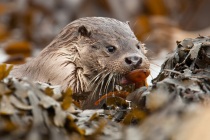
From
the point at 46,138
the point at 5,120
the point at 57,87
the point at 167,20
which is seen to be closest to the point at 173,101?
A: the point at 46,138

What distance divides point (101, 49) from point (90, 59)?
0.32ft

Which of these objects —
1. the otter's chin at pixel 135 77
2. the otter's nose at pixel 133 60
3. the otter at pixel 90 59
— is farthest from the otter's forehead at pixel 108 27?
the otter's chin at pixel 135 77

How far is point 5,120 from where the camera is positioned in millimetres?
3039

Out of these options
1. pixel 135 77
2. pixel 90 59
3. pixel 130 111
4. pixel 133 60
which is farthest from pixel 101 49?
pixel 130 111

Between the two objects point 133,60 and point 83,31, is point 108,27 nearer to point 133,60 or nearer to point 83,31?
point 83,31

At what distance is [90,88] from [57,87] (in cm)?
113

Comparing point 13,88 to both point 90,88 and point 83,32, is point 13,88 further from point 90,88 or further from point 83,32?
point 83,32

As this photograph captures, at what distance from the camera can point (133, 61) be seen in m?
4.57

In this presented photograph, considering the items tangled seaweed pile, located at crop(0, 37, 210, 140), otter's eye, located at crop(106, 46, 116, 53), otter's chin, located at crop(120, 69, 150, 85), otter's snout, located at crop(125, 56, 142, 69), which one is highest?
otter's eye, located at crop(106, 46, 116, 53)

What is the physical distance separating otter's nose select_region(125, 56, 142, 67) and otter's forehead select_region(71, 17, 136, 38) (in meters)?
0.35

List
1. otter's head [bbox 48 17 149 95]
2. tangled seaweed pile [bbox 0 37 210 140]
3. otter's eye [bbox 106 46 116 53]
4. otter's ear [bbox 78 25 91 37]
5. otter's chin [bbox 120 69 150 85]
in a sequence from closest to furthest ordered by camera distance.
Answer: tangled seaweed pile [bbox 0 37 210 140] < otter's chin [bbox 120 69 150 85] < otter's head [bbox 48 17 149 95] < otter's eye [bbox 106 46 116 53] < otter's ear [bbox 78 25 91 37]

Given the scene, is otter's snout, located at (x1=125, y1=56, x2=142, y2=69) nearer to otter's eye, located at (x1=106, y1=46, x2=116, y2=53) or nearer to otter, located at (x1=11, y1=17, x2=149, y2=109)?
otter, located at (x1=11, y1=17, x2=149, y2=109)

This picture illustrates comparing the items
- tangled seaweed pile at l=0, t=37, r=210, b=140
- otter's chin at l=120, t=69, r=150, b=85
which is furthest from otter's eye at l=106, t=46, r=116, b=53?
tangled seaweed pile at l=0, t=37, r=210, b=140

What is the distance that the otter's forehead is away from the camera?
4.98m
